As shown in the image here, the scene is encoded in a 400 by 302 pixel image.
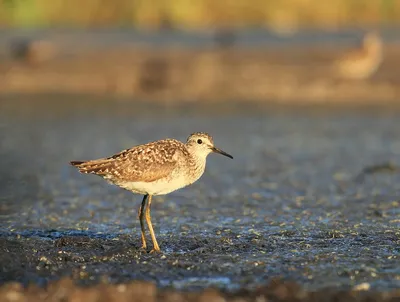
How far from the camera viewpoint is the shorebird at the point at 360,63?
2545cm

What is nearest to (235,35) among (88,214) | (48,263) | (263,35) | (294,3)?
(263,35)

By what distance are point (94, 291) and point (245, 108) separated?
16.6m

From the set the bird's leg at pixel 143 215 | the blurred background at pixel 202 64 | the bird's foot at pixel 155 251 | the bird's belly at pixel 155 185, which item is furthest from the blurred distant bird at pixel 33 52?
the bird's foot at pixel 155 251

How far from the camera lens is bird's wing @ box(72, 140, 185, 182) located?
1067 centimetres

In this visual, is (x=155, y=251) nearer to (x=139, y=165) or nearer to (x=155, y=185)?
(x=155, y=185)

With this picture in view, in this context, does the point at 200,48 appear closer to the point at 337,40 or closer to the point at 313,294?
the point at 337,40

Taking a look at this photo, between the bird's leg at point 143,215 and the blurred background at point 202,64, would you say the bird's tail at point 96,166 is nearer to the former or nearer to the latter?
the bird's leg at point 143,215

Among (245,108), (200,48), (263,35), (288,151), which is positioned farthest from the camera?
(263,35)

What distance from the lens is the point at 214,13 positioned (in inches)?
1571

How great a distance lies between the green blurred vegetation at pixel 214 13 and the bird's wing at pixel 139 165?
26.8 meters

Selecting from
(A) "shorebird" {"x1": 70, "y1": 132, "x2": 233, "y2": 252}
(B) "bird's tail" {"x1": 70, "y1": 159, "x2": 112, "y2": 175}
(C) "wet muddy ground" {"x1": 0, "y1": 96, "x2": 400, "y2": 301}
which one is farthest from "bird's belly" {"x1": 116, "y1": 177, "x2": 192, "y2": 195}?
(C) "wet muddy ground" {"x1": 0, "y1": 96, "x2": 400, "y2": 301}

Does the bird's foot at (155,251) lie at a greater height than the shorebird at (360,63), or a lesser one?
lesser

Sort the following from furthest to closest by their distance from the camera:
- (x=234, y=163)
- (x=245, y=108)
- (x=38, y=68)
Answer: (x=38, y=68), (x=245, y=108), (x=234, y=163)

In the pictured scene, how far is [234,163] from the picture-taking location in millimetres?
17125
